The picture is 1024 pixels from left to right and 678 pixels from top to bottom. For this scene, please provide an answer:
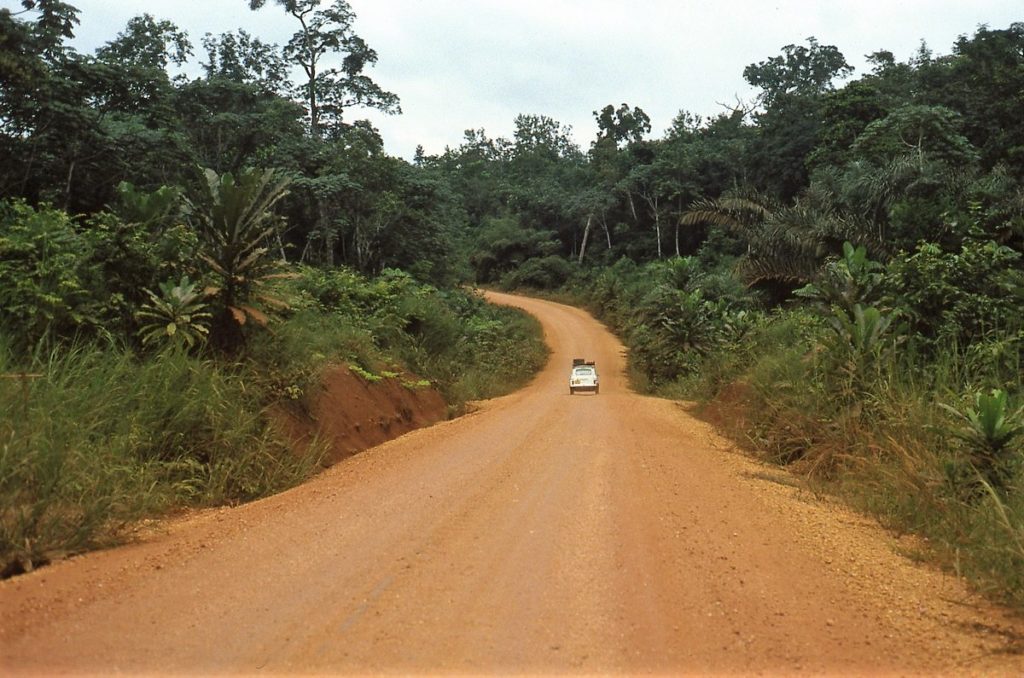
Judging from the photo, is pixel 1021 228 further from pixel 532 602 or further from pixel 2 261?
pixel 2 261

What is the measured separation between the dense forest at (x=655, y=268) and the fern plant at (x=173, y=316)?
1.9 inches

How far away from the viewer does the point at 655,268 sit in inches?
1891

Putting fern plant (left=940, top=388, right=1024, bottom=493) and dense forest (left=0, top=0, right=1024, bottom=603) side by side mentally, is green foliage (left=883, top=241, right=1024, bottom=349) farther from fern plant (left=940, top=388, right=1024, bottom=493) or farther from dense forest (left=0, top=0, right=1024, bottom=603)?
fern plant (left=940, top=388, right=1024, bottom=493)

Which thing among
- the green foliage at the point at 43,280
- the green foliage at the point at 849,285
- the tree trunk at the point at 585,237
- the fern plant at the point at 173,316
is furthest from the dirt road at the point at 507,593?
the tree trunk at the point at 585,237

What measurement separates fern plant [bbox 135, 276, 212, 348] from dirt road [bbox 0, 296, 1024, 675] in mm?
3010

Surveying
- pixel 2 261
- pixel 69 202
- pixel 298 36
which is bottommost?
pixel 2 261

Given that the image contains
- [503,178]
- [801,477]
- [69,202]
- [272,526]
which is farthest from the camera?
[503,178]

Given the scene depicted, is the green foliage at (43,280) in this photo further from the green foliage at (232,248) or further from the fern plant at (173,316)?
the green foliage at (232,248)

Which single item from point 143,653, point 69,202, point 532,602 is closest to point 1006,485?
point 532,602

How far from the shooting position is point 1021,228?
12023 mm

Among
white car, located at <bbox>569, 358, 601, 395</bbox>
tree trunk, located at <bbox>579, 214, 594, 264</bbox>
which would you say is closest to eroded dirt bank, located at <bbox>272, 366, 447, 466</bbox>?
white car, located at <bbox>569, 358, 601, 395</bbox>

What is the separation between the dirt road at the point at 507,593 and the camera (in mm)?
3850

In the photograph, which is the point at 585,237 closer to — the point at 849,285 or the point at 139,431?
the point at 849,285

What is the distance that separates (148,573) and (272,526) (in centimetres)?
142
